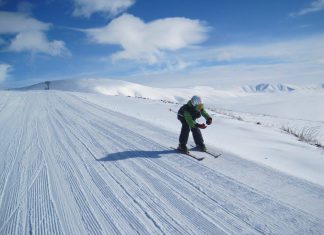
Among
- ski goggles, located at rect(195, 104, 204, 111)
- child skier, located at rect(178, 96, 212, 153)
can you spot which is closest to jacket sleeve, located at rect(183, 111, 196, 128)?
child skier, located at rect(178, 96, 212, 153)

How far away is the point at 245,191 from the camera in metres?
5.29

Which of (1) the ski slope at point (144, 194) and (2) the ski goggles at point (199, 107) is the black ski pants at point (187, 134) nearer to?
(1) the ski slope at point (144, 194)

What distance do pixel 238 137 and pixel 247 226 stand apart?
6529 millimetres

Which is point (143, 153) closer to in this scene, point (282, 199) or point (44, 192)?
point (44, 192)

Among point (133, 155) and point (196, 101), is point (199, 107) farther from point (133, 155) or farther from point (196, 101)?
point (133, 155)

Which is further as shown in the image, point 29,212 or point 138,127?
point 138,127

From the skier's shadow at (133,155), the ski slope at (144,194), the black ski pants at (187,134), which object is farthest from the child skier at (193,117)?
the skier's shadow at (133,155)

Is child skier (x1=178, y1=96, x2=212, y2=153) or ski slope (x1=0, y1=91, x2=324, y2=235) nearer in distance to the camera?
ski slope (x1=0, y1=91, x2=324, y2=235)

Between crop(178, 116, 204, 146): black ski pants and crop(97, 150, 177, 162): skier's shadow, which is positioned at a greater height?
crop(178, 116, 204, 146): black ski pants

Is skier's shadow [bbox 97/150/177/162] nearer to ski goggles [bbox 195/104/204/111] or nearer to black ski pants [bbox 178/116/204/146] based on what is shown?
black ski pants [bbox 178/116/204/146]

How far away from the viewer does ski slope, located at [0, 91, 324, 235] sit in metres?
4.34

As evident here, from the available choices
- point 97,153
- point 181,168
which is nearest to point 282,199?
point 181,168

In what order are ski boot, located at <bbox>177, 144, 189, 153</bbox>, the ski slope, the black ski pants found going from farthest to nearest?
1. the black ski pants
2. ski boot, located at <bbox>177, 144, 189, 153</bbox>
3. the ski slope

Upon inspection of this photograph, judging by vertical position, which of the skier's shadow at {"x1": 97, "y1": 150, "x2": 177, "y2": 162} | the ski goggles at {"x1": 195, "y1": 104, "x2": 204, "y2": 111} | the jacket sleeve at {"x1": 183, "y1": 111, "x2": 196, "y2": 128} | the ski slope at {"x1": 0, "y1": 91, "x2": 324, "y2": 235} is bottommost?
the ski slope at {"x1": 0, "y1": 91, "x2": 324, "y2": 235}
